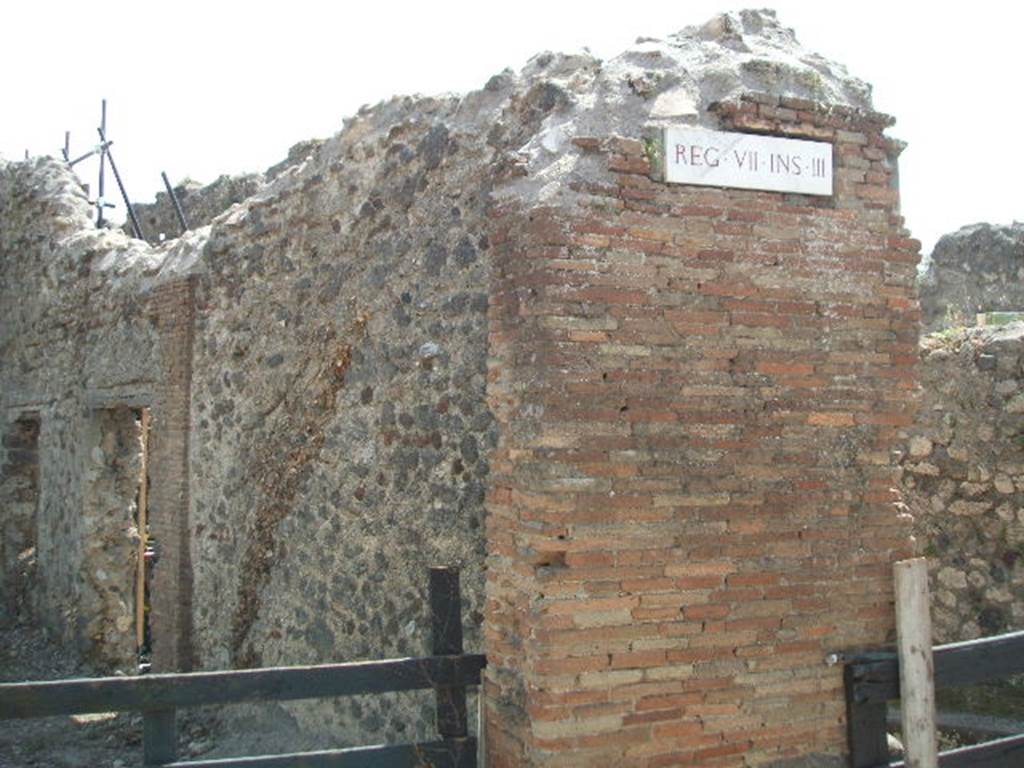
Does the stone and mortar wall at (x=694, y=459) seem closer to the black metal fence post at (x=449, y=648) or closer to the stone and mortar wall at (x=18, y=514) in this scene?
the black metal fence post at (x=449, y=648)

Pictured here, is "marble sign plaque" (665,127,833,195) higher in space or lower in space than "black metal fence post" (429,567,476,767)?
higher

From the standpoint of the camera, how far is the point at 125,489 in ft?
32.2

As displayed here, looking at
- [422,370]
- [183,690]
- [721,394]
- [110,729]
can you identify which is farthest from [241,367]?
[721,394]

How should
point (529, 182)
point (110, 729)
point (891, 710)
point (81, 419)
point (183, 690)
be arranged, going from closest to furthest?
point (183, 690), point (529, 182), point (891, 710), point (110, 729), point (81, 419)

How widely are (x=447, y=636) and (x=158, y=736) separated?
1153 mm

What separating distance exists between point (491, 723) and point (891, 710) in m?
3.79

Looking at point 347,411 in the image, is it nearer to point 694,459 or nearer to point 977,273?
point 694,459

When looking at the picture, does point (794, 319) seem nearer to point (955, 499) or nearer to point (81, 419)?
point (955, 499)

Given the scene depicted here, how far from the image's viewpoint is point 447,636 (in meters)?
4.57

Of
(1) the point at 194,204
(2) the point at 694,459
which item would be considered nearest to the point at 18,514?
(1) the point at 194,204

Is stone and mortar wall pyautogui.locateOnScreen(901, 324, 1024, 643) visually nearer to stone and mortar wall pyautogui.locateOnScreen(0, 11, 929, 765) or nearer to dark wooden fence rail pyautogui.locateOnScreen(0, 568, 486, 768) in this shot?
stone and mortar wall pyautogui.locateOnScreen(0, 11, 929, 765)

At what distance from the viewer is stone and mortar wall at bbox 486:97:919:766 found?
13.9ft

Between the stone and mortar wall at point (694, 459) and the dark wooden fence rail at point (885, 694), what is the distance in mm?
76

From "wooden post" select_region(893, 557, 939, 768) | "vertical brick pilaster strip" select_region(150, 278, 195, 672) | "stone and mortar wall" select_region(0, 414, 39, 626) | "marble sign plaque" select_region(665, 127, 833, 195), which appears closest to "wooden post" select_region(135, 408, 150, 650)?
"stone and mortar wall" select_region(0, 414, 39, 626)
